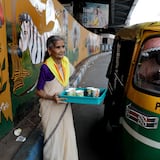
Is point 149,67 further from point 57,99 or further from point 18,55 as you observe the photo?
point 18,55

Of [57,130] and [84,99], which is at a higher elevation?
[84,99]

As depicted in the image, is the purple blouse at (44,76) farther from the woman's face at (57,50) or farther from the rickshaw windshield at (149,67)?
the rickshaw windshield at (149,67)

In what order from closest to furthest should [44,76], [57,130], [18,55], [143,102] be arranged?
[143,102] < [44,76] < [57,130] < [18,55]

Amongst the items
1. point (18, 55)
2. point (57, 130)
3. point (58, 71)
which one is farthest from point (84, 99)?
point (18, 55)

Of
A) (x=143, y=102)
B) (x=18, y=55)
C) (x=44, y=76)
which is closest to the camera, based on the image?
(x=143, y=102)

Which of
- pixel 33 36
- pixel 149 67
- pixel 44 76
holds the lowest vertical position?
pixel 44 76

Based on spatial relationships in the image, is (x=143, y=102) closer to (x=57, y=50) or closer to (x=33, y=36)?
(x=57, y=50)

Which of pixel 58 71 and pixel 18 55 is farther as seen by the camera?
pixel 18 55

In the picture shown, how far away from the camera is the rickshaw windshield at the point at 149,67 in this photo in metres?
3.14

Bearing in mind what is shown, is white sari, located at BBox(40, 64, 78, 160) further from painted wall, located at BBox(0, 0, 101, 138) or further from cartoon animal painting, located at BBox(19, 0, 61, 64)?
cartoon animal painting, located at BBox(19, 0, 61, 64)

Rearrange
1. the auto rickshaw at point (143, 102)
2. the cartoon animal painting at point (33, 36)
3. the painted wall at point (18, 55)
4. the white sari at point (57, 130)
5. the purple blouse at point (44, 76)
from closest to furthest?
the auto rickshaw at point (143, 102) < the purple blouse at point (44, 76) < the white sari at point (57, 130) < the painted wall at point (18, 55) < the cartoon animal painting at point (33, 36)

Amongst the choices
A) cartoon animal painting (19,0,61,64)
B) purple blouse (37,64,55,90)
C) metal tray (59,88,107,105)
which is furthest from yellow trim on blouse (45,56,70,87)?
cartoon animal painting (19,0,61,64)

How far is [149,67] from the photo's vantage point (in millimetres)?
3256

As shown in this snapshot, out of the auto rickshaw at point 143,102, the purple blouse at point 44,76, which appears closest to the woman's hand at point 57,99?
the purple blouse at point 44,76
